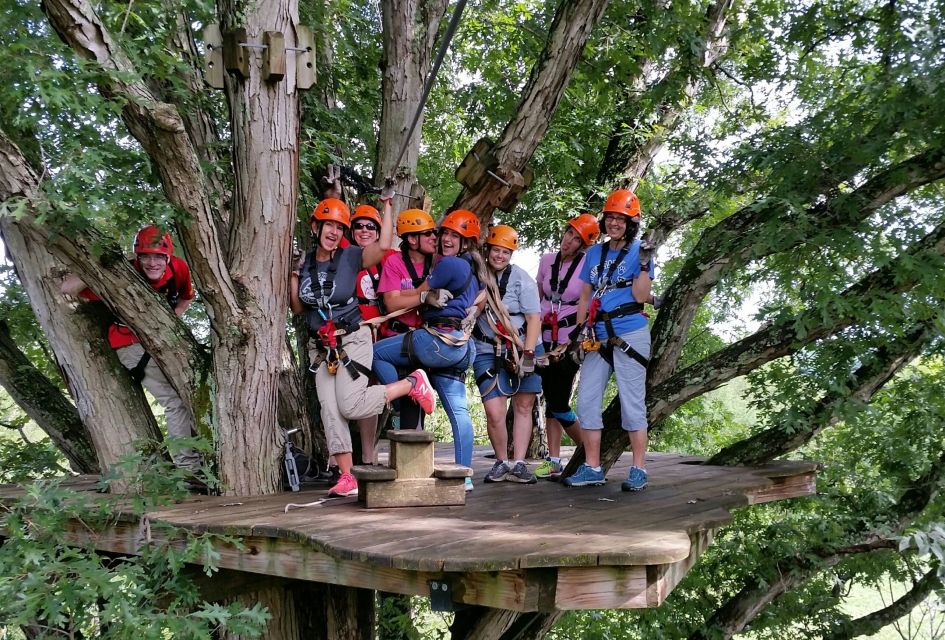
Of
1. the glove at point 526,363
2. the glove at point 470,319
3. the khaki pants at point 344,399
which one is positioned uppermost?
the glove at point 470,319

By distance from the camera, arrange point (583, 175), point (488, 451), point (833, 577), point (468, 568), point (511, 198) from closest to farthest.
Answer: point (468, 568) → point (511, 198) → point (488, 451) → point (833, 577) → point (583, 175)

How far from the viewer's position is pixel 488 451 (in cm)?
869

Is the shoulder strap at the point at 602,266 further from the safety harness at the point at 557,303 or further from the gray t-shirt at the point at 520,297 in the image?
the safety harness at the point at 557,303

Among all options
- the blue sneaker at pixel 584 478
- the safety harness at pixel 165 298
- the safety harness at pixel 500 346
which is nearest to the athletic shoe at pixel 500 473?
the blue sneaker at pixel 584 478

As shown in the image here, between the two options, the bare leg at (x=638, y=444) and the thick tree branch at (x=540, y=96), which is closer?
the bare leg at (x=638, y=444)

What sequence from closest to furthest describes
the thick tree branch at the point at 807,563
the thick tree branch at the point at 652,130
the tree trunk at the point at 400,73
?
the tree trunk at the point at 400,73, the thick tree branch at the point at 807,563, the thick tree branch at the point at 652,130

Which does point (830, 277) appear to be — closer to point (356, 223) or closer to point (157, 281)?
point (356, 223)

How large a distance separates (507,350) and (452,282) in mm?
808

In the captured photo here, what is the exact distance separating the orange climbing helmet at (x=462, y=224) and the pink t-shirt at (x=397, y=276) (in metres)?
0.34

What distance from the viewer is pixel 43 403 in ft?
21.9

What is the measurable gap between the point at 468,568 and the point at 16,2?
16.3 feet

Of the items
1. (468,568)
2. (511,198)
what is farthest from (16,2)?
(468,568)

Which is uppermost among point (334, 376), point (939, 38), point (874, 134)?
point (939, 38)

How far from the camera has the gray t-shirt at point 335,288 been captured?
5.21 m
